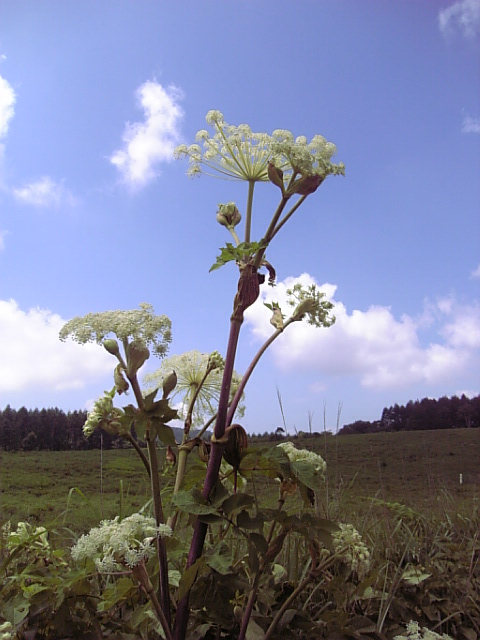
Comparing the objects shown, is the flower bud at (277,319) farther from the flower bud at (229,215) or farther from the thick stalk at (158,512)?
the thick stalk at (158,512)

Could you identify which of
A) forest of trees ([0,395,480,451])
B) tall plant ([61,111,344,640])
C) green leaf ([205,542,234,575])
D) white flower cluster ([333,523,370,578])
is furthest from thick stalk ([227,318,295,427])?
forest of trees ([0,395,480,451])

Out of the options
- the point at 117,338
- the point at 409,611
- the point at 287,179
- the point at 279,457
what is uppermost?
the point at 287,179

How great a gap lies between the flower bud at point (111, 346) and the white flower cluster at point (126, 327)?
28 mm

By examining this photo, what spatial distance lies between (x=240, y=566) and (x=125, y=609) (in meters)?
0.45

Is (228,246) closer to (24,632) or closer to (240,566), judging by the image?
(240,566)

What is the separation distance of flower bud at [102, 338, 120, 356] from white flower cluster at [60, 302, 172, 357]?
3cm

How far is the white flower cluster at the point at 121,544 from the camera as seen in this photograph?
1403 mm

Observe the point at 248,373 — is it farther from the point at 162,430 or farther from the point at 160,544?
the point at 160,544

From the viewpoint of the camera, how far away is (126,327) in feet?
5.42

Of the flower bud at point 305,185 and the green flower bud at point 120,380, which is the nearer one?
the green flower bud at point 120,380

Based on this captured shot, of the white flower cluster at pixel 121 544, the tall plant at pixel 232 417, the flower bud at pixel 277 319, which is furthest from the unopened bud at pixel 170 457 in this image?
the flower bud at pixel 277 319

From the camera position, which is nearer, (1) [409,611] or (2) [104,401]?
(2) [104,401]

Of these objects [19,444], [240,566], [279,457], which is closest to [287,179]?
[279,457]

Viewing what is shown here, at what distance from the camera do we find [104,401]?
1.78 m
